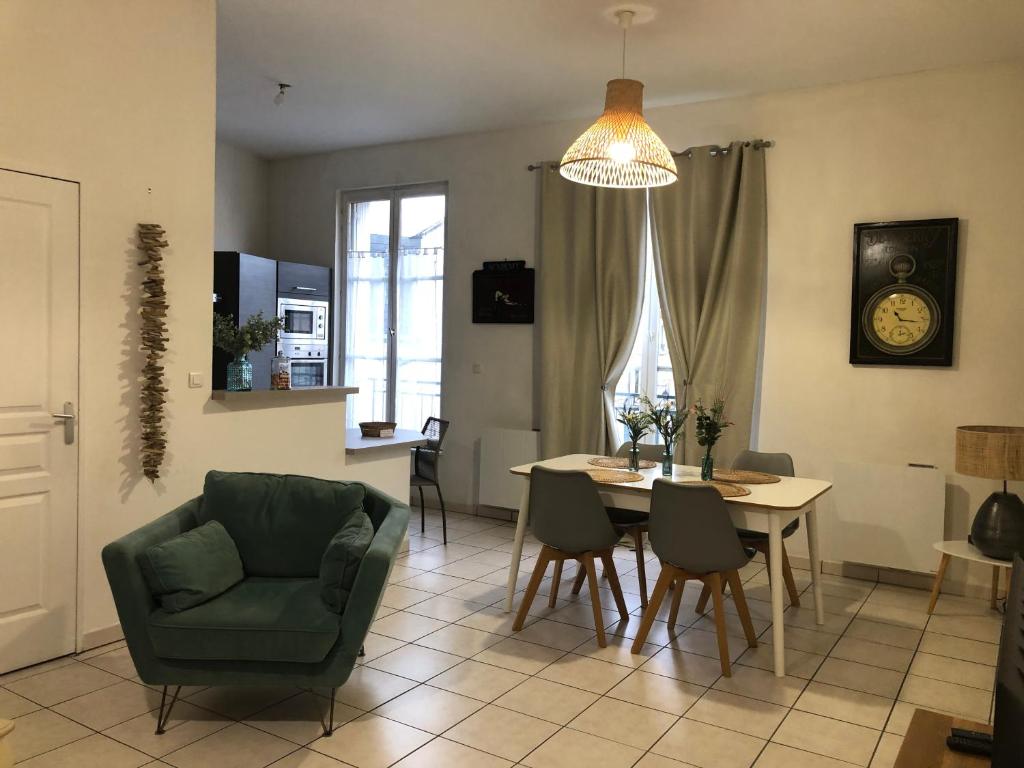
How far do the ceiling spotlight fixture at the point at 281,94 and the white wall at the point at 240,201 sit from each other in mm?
1616

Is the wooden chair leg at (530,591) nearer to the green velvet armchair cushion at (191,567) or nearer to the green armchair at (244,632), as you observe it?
the green armchair at (244,632)

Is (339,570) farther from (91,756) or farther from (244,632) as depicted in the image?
(91,756)

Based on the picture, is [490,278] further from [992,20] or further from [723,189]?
[992,20]

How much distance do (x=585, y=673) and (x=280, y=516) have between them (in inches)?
58.0

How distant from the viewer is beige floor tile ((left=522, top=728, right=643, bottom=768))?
2.76 metres

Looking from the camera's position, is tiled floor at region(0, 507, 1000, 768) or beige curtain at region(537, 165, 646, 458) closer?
tiled floor at region(0, 507, 1000, 768)

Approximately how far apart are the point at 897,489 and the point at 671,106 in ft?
9.61

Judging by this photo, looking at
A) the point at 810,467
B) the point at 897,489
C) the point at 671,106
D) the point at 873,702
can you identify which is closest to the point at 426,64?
the point at 671,106

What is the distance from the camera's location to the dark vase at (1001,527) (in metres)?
4.08

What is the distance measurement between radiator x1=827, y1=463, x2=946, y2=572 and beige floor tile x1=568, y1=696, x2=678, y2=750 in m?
2.40

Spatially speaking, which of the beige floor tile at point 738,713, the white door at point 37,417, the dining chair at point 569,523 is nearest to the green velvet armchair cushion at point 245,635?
the white door at point 37,417

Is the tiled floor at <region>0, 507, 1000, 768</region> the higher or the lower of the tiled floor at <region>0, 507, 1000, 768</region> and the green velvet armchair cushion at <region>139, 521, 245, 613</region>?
the lower

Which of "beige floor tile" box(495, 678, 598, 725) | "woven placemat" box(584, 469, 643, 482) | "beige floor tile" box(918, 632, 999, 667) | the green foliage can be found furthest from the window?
"beige floor tile" box(918, 632, 999, 667)

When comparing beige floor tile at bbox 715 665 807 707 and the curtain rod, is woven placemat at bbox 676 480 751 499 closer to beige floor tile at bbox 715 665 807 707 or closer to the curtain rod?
beige floor tile at bbox 715 665 807 707
